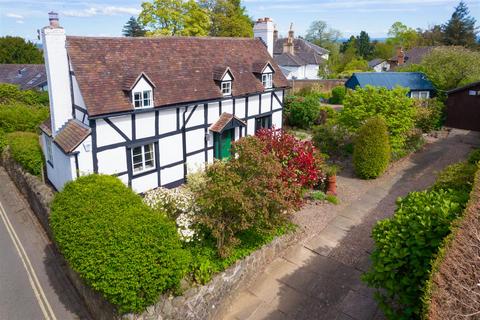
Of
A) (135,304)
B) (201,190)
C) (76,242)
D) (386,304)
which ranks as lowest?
(135,304)

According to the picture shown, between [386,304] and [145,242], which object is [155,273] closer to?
[145,242]

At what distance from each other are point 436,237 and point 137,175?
36.9ft

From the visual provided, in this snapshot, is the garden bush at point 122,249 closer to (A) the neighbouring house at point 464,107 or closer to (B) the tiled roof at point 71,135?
(B) the tiled roof at point 71,135

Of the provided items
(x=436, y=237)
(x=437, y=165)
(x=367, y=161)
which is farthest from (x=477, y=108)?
(x=436, y=237)

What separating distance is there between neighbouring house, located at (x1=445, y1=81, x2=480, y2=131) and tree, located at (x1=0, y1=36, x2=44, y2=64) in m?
62.0

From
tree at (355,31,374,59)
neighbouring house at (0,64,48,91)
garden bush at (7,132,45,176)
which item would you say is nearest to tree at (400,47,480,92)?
garden bush at (7,132,45,176)

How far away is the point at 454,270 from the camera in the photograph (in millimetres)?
5465

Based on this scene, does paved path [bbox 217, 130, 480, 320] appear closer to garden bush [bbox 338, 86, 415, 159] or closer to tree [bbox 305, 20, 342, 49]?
garden bush [bbox 338, 86, 415, 159]

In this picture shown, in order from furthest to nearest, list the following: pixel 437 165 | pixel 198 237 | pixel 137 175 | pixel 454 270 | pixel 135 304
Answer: pixel 437 165
pixel 137 175
pixel 198 237
pixel 135 304
pixel 454 270

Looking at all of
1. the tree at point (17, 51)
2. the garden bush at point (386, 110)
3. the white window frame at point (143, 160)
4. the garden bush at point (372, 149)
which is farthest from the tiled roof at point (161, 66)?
the tree at point (17, 51)

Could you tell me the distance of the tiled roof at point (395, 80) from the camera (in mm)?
30109

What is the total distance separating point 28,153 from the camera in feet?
56.0

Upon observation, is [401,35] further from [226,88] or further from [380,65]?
[226,88]

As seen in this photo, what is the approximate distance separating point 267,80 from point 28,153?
13194mm
